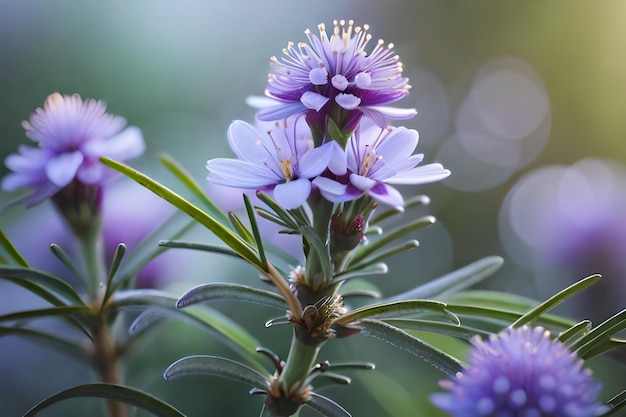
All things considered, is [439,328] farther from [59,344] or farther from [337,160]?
[59,344]

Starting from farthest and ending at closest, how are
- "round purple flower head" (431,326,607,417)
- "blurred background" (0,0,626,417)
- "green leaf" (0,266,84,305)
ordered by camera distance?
"blurred background" (0,0,626,417) < "green leaf" (0,266,84,305) < "round purple flower head" (431,326,607,417)

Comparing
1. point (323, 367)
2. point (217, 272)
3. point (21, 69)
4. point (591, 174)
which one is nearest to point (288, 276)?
point (323, 367)

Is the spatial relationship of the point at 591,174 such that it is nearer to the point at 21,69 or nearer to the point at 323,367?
the point at 323,367

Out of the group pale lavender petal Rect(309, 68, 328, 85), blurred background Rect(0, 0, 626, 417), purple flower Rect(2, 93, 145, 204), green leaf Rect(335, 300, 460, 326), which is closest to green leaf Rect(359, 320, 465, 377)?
green leaf Rect(335, 300, 460, 326)

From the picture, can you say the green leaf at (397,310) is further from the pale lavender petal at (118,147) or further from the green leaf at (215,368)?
the pale lavender petal at (118,147)

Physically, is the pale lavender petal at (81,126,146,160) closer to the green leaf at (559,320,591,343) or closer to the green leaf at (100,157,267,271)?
the green leaf at (100,157,267,271)

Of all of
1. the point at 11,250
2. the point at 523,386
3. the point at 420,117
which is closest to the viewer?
the point at 523,386

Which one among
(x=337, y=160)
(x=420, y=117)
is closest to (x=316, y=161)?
(x=337, y=160)
